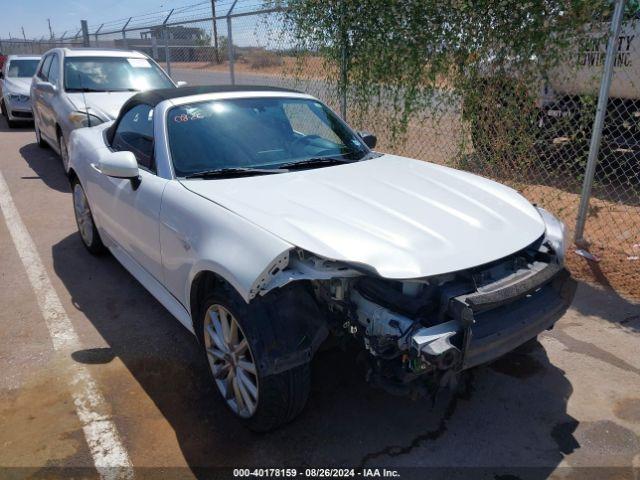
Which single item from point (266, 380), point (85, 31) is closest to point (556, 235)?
point (266, 380)

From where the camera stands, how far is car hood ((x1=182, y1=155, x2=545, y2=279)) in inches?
90.7

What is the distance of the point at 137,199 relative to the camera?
132 inches

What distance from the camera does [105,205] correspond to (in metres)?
3.99

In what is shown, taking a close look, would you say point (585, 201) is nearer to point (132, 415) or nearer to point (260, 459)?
point (260, 459)

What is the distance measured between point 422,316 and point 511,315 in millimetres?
500

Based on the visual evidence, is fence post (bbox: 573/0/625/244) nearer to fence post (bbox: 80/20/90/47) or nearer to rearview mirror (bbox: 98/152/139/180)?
rearview mirror (bbox: 98/152/139/180)

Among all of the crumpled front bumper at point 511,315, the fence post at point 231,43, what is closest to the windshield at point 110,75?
the fence post at point 231,43

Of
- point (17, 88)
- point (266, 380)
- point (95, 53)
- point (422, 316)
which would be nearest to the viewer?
point (422, 316)

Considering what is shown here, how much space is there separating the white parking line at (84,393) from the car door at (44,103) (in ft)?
12.1

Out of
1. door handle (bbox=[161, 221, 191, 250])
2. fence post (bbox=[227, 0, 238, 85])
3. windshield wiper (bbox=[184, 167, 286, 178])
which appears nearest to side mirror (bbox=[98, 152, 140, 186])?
windshield wiper (bbox=[184, 167, 286, 178])

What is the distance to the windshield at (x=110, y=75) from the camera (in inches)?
297

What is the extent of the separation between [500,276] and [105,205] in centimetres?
296

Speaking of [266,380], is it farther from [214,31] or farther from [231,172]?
[214,31]

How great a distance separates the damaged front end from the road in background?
1.70 feet
